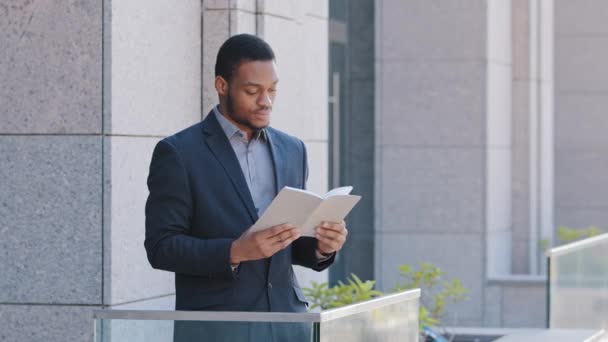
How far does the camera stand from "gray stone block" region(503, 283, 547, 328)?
14219 mm

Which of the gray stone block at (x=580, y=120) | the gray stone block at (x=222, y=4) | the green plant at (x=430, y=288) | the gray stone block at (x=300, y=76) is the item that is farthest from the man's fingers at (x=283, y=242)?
the gray stone block at (x=580, y=120)

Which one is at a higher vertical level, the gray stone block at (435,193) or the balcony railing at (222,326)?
the gray stone block at (435,193)

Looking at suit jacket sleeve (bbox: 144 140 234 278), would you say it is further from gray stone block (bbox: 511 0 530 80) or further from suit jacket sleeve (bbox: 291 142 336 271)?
gray stone block (bbox: 511 0 530 80)

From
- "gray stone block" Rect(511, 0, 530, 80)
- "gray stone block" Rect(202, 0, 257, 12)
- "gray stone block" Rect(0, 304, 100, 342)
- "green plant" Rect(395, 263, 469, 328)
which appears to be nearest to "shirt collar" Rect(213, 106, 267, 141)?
"gray stone block" Rect(0, 304, 100, 342)

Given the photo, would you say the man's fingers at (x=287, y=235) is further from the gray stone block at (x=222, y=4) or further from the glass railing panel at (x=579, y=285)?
the glass railing panel at (x=579, y=285)

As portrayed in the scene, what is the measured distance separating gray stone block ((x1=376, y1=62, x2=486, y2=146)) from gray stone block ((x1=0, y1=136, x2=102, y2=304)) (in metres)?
7.76

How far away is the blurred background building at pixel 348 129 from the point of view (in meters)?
6.88

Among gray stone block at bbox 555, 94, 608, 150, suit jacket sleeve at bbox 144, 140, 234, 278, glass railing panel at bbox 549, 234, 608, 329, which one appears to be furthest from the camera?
gray stone block at bbox 555, 94, 608, 150

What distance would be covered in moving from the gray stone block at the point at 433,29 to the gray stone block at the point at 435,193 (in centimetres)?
104

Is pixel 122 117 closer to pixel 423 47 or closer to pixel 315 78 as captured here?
pixel 315 78

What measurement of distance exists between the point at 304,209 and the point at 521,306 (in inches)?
385

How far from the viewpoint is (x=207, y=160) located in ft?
16.9

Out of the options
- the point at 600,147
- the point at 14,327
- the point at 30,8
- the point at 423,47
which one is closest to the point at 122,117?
the point at 30,8

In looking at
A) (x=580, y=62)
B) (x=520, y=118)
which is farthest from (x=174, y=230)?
(x=580, y=62)
